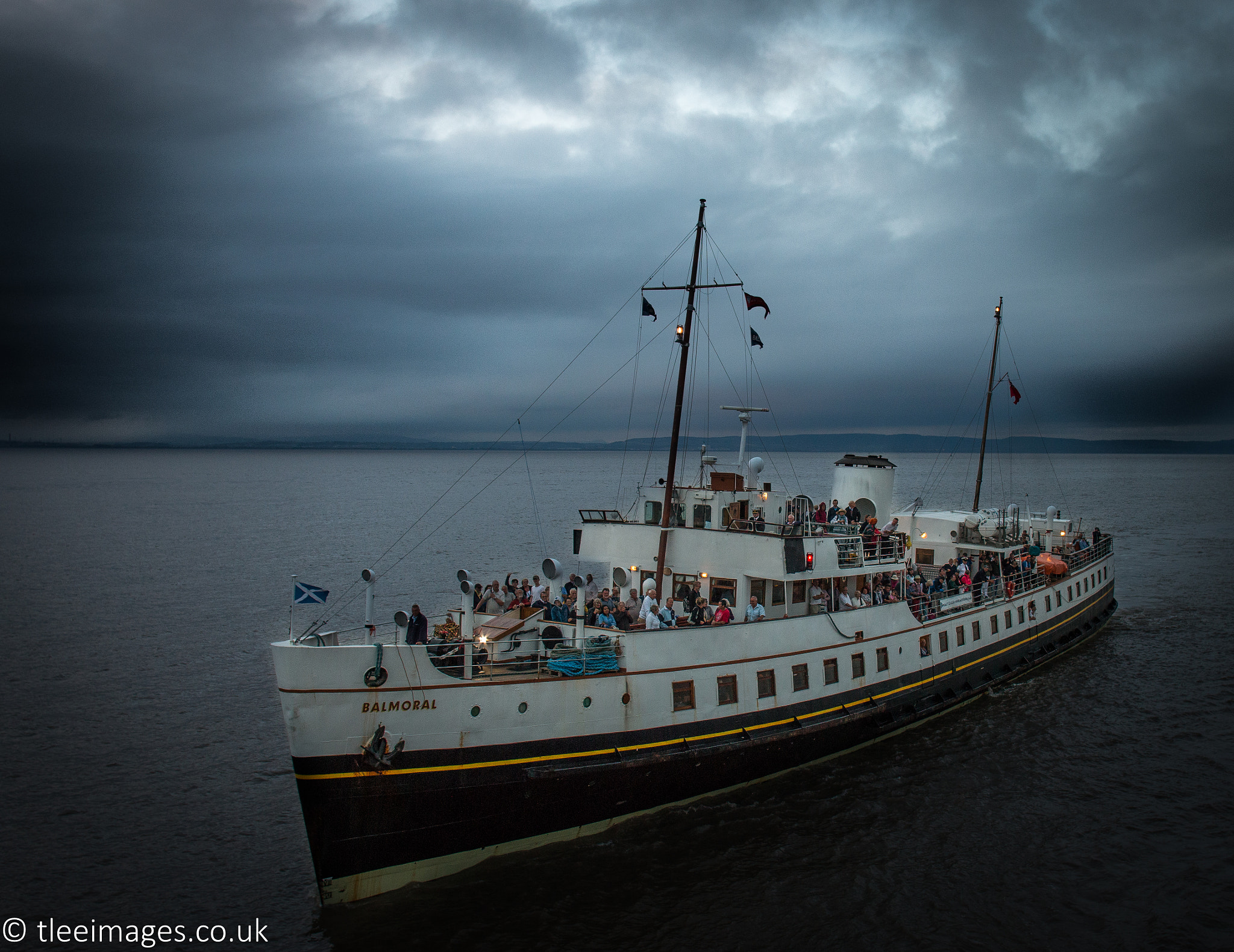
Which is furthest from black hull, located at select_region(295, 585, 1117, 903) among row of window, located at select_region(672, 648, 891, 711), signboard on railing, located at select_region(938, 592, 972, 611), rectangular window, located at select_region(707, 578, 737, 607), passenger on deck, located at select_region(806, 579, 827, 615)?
signboard on railing, located at select_region(938, 592, 972, 611)

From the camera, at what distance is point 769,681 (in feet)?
58.0

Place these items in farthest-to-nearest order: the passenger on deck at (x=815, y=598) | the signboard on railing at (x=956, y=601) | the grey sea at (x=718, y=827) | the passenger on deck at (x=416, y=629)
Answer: the signboard on railing at (x=956, y=601), the passenger on deck at (x=815, y=598), the passenger on deck at (x=416, y=629), the grey sea at (x=718, y=827)

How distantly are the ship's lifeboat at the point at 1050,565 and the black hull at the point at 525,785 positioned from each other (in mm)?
14870

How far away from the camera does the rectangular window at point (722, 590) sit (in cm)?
2003

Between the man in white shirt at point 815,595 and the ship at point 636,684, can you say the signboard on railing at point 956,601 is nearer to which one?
the ship at point 636,684

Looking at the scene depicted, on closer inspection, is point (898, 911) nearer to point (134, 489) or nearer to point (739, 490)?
point (739, 490)

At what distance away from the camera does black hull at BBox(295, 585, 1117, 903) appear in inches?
528

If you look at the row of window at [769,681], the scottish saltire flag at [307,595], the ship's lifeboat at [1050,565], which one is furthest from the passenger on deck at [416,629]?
the ship's lifeboat at [1050,565]

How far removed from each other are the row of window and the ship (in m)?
0.05

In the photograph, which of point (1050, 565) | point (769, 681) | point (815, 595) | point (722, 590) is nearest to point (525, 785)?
point (769, 681)

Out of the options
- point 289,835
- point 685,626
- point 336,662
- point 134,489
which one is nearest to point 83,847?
point 289,835

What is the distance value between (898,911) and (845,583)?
9013 millimetres

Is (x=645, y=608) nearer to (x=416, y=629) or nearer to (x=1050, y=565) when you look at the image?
(x=416, y=629)

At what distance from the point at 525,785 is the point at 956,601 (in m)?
15.6
